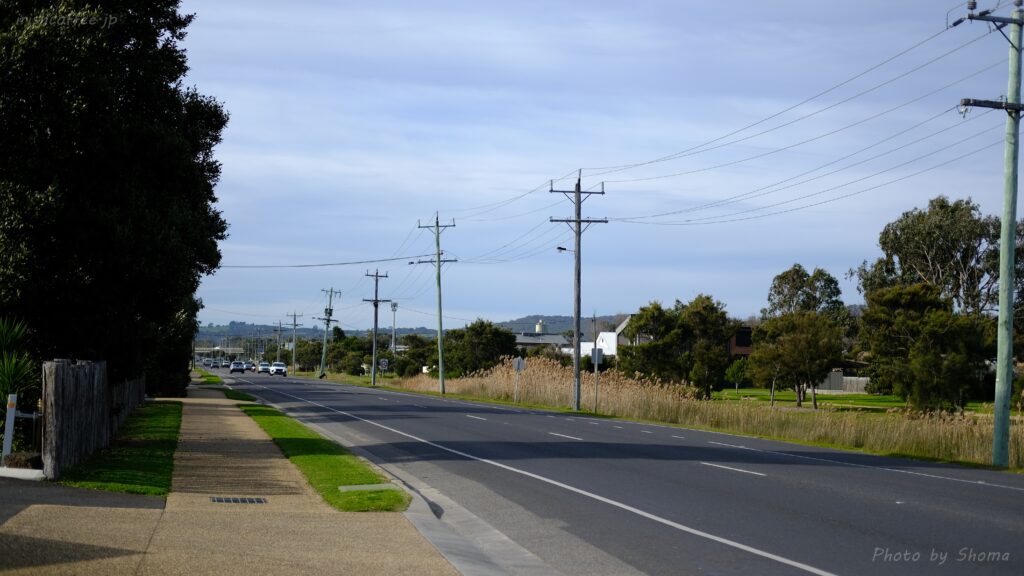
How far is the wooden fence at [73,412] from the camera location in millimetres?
14567

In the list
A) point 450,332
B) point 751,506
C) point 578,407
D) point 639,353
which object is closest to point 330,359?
point 450,332

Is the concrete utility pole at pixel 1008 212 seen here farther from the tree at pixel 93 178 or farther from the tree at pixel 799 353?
the tree at pixel 799 353

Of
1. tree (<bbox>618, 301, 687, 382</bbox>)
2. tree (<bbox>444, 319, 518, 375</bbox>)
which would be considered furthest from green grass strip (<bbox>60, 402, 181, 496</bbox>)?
tree (<bbox>444, 319, 518, 375</bbox>)

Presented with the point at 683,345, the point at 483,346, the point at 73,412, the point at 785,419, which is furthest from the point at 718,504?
the point at 483,346

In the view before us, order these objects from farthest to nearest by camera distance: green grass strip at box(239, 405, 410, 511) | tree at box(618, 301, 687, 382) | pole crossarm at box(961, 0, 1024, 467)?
tree at box(618, 301, 687, 382) < pole crossarm at box(961, 0, 1024, 467) < green grass strip at box(239, 405, 410, 511)

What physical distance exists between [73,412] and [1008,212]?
64.5 ft

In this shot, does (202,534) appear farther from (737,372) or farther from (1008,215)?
(737,372)

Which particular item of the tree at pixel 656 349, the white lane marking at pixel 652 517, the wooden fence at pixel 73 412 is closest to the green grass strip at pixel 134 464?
the wooden fence at pixel 73 412

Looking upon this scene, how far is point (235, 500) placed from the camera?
45.6ft

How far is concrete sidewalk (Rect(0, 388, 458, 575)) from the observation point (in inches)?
345

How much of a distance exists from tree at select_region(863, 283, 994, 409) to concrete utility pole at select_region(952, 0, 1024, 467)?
2702 cm

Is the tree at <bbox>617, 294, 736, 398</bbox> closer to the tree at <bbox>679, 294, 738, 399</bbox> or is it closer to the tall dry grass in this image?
the tree at <bbox>679, 294, 738, 399</bbox>

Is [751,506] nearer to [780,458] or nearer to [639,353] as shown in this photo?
[780,458]

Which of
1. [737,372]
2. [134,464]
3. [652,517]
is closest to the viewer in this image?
[652,517]
